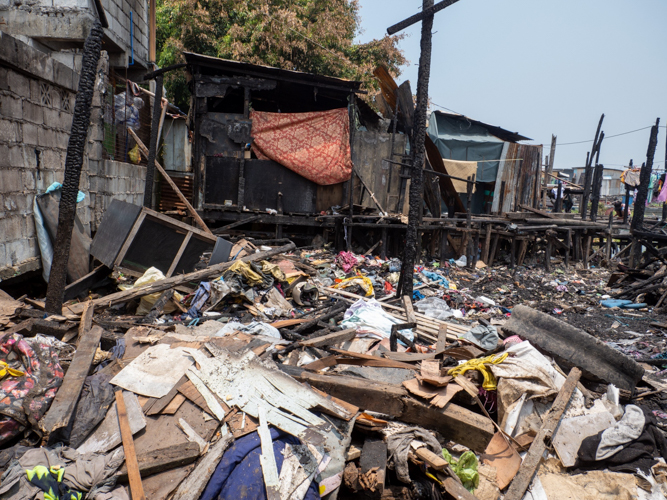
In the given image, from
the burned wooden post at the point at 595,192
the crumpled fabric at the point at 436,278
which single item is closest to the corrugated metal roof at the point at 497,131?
the burned wooden post at the point at 595,192

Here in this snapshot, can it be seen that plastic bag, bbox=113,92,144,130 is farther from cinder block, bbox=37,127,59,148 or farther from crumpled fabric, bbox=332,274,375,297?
crumpled fabric, bbox=332,274,375,297

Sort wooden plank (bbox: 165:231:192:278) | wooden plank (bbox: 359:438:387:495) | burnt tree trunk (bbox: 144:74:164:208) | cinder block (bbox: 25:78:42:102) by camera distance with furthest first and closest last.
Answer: burnt tree trunk (bbox: 144:74:164:208), wooden plank (bbox: 165:231:192:278), cinder block (bbox: 25:78:42:102), wooden plank (bbox: 359:438:387:495)

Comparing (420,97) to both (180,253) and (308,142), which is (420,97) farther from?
(308,142)

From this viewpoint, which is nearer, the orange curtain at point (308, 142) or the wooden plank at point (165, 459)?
the wooden plank at point (165, 459)

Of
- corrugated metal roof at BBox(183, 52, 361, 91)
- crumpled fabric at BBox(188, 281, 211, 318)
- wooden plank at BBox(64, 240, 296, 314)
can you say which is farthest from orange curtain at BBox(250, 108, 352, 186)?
crumpled fabric at BBox(188, 281, 211, 318)

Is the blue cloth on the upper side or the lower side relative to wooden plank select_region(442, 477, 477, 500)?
upper

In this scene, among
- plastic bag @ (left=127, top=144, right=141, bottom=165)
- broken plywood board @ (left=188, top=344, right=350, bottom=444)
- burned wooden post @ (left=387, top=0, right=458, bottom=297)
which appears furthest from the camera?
plastic bag @ (left=127, top=144, right=141, bottom=165)

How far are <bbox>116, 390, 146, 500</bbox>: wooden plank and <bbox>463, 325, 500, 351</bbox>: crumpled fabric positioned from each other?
12.5ft

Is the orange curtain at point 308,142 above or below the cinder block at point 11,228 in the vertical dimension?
above

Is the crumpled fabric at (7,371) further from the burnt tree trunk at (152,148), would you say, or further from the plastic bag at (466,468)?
the burnt tree trunk at (152,148)

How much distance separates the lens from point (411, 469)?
3.09m

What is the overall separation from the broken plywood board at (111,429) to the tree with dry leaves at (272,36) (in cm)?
1552

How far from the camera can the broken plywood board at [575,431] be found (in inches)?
139

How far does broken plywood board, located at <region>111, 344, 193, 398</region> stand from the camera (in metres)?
3.37
